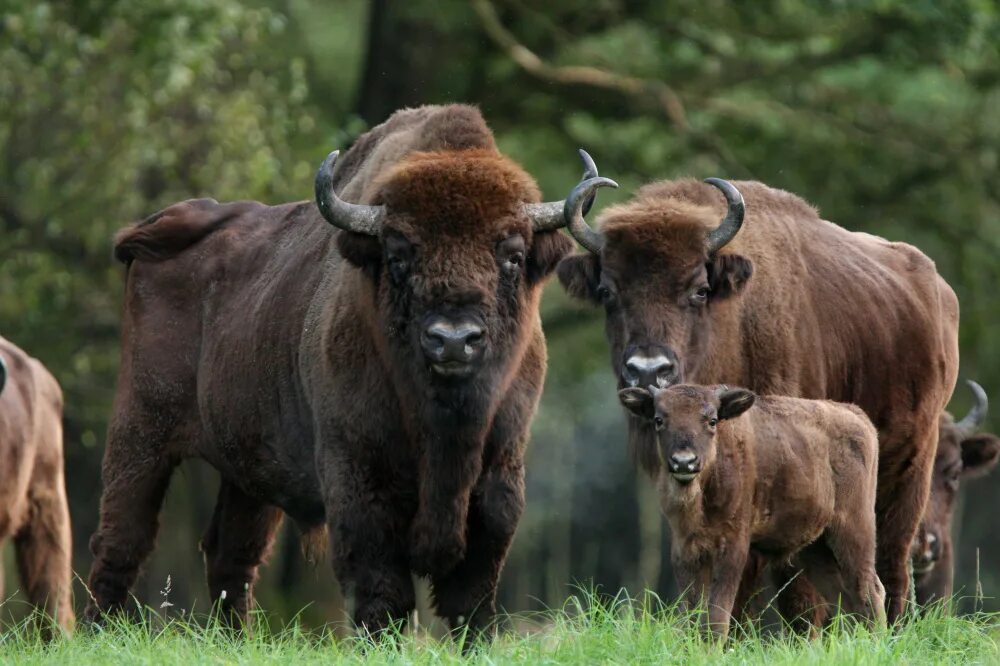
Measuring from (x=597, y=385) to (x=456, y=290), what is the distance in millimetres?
20528

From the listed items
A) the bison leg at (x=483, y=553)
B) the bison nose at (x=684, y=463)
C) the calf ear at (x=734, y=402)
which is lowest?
the bison leg at (x=483, y=553)

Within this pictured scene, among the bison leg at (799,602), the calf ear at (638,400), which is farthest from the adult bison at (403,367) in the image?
the bison leg at (799,602)

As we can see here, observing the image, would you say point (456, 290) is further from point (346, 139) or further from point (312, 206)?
point (346, 139)

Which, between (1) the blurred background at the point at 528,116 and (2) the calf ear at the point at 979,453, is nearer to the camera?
(2) the calf ear at the point at 979,453

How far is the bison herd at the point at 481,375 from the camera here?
8109 millimetres

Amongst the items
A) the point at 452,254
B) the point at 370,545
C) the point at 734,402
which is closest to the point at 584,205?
the point at 452,254

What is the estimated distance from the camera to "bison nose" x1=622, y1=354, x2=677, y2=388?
855 cm

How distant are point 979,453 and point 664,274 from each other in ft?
19.1

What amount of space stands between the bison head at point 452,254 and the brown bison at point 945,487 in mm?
4953

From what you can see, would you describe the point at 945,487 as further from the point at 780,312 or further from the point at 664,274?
the point at 664,274

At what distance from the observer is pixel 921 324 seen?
10711mm

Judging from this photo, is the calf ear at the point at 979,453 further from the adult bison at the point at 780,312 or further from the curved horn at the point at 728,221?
the curved horn at the point at 728,221

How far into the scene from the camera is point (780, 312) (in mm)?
9570

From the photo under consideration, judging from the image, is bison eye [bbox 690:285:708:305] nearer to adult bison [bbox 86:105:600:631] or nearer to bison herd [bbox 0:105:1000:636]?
bison herd [bbox 0:105:1000:636]
